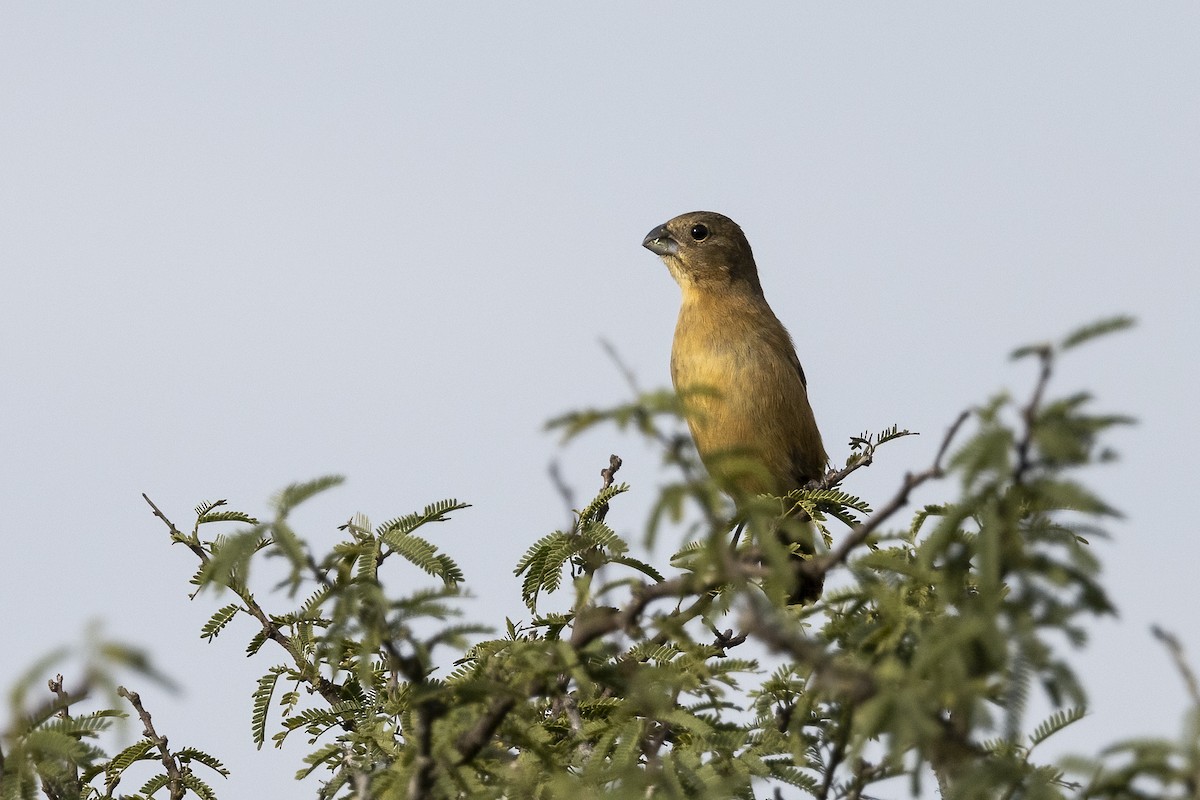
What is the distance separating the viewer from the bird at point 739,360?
8055mm

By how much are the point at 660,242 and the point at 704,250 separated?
33 centimetres

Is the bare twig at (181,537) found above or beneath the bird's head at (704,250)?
beneath

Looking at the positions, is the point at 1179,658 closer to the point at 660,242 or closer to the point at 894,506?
the point at 894,506

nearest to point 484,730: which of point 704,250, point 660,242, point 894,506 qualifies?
point 894,506

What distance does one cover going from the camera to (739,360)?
327 inches

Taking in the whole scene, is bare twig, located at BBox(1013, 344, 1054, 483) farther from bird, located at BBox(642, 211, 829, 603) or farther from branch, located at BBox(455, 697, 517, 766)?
bird, located at BBox(642, 211, 829, 603)

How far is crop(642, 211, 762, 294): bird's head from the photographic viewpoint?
9.20 meters

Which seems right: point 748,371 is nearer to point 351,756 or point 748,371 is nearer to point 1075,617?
point 351,756

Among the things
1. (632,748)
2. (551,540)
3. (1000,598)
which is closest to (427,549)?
(632,748)

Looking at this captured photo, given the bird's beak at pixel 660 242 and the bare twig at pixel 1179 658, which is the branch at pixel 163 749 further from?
the bird's beak at pixel 660 242

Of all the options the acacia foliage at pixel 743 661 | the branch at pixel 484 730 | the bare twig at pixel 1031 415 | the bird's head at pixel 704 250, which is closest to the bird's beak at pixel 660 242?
the bird's head at pixel 704 250

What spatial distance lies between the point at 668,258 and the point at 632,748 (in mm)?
6318

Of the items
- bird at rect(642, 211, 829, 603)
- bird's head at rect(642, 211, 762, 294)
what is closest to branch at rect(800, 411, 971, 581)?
bird at rect(642, 211, 829, 603)

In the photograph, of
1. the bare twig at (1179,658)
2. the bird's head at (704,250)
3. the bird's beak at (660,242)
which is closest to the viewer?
the bare twig at (1179,658)
